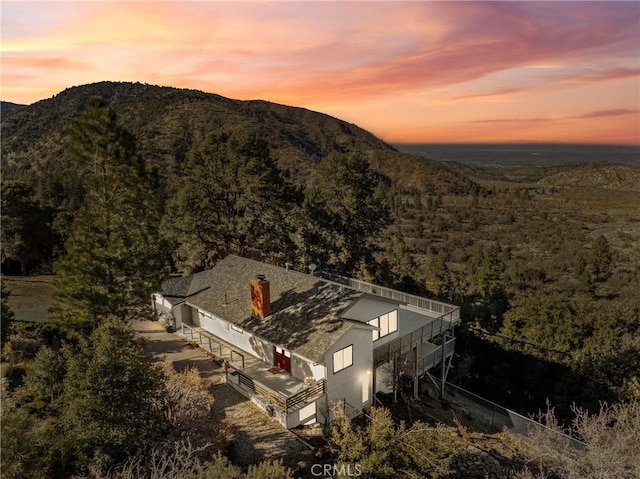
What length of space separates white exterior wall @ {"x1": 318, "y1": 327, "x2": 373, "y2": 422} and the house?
48mm

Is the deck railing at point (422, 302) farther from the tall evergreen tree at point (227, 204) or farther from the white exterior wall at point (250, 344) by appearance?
the tall evergreen tree at point (227, 204)

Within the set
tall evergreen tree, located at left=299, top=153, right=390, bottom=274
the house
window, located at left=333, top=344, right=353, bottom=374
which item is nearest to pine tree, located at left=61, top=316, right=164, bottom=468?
the house

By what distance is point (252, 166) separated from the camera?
35.4 m

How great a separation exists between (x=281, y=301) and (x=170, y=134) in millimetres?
119323

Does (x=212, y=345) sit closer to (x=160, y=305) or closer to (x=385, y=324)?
(x=160, y=305)

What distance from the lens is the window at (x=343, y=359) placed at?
18422 millimetres

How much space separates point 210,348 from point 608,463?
19756mm


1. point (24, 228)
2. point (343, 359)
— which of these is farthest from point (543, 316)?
point (24, 228)

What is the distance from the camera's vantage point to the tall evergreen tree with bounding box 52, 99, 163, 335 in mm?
21578

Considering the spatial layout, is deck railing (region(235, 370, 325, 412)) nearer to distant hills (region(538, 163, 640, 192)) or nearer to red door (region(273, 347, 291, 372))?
red door (region(273, 347, 291, 372))

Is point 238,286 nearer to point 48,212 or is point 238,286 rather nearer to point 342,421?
point 342,421

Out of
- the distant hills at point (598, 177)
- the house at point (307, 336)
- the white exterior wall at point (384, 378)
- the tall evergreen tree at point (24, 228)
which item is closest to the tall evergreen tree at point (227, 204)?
the house at point (307, 336)

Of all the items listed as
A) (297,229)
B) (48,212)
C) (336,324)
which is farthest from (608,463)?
(48,212)

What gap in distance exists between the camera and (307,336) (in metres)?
19.2
